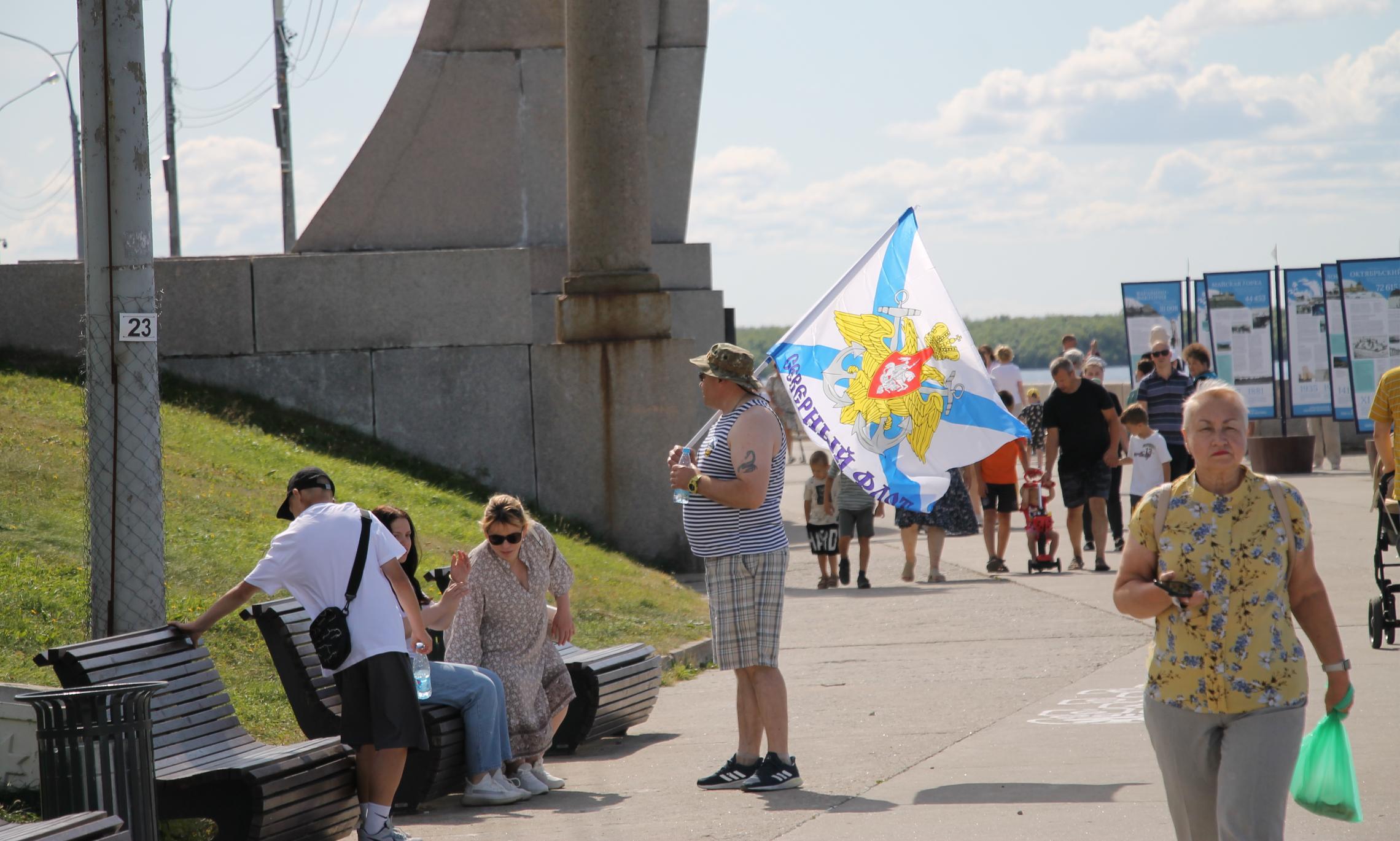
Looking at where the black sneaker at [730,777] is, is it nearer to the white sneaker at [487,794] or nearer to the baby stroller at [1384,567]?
the white sneaker at [487,794]

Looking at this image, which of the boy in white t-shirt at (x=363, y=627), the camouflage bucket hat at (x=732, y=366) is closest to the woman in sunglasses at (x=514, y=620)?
the boy in white t-shirt at (x=363, y=627)

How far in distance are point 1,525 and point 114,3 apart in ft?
12.5

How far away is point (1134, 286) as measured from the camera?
24.2 m

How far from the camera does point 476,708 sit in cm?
652

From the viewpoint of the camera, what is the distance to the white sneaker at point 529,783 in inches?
263

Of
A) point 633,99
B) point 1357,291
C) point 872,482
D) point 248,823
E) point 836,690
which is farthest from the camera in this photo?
point 1357,291

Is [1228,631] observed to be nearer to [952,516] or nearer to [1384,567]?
[1384,567]

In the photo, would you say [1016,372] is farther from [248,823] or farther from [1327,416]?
[248,823]

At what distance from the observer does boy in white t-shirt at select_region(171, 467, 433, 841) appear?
5691 mm

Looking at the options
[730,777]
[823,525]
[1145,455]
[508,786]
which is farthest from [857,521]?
[508,786]

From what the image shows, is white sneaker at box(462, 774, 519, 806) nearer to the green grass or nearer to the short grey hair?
the green grass

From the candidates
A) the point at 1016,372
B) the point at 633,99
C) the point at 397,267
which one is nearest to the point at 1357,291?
the point at 1016,372

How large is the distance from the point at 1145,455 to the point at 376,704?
903 centimetres

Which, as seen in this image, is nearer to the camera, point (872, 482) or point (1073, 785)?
point (1073, 785)
